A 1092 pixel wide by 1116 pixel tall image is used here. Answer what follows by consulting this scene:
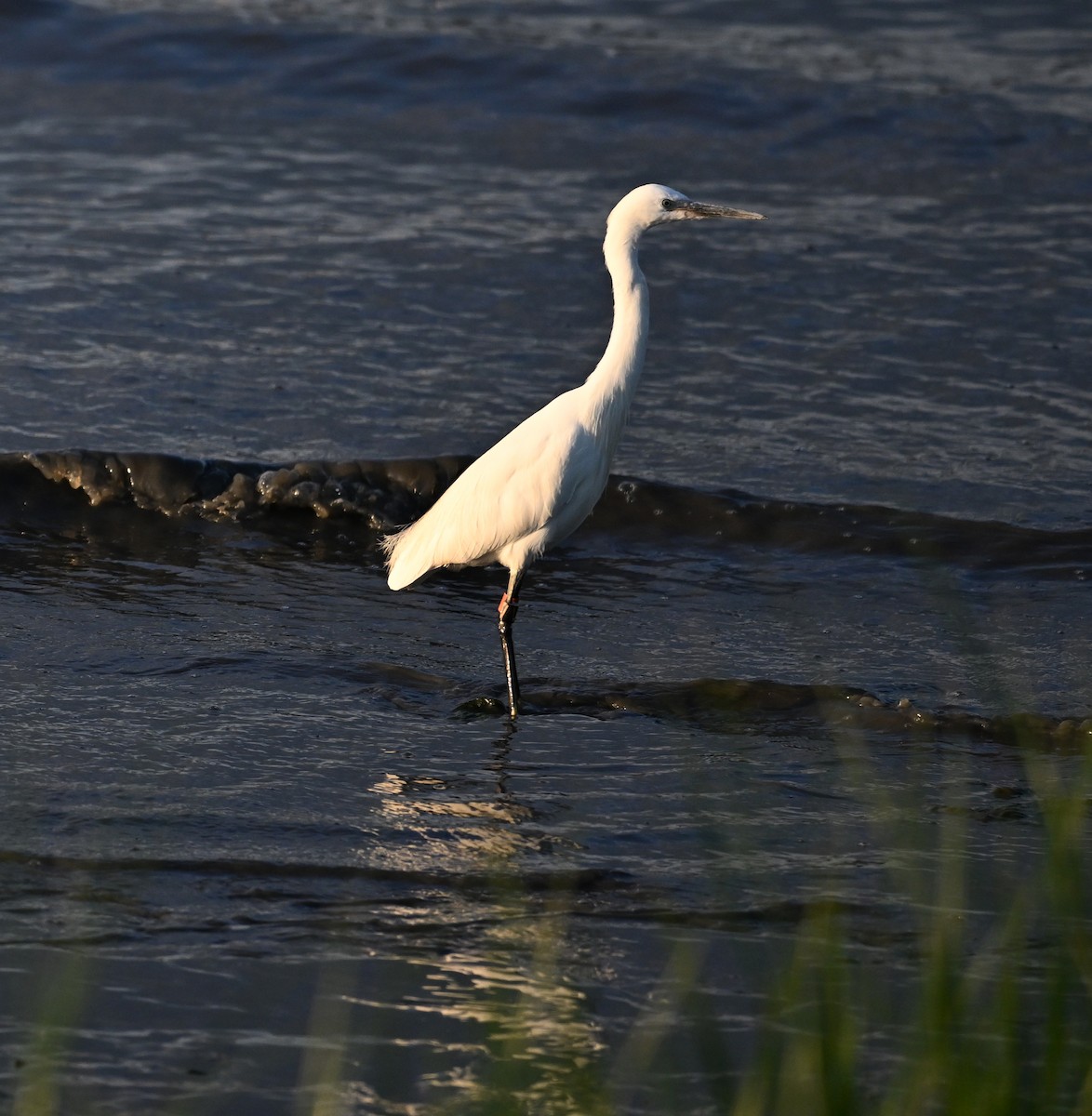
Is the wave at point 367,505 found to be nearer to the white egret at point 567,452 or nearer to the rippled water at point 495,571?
the rippled water at point 495,571

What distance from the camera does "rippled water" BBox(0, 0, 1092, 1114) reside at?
3732 mm

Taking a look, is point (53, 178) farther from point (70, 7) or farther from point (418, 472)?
point (418, 472)

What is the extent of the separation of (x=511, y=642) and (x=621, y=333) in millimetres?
1218

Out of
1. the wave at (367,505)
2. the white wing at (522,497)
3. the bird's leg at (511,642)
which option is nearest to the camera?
the bird's leg at (511,642)

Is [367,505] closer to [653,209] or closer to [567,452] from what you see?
[567,452]

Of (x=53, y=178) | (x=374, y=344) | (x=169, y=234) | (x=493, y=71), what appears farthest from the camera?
(x=493, y=71)

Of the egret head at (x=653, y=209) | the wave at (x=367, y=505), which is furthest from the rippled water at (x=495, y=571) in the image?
the egret head at (x=653, y=209)

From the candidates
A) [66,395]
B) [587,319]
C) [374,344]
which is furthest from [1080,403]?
[66,395]

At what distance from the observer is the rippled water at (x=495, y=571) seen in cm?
373

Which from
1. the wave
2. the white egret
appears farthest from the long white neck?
the wave

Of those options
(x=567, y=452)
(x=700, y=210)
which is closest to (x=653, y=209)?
(x=700, y=210)

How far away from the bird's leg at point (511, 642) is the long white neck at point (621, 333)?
0.70m

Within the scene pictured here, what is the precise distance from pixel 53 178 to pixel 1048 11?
8842mm

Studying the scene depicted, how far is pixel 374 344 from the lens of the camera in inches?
369
